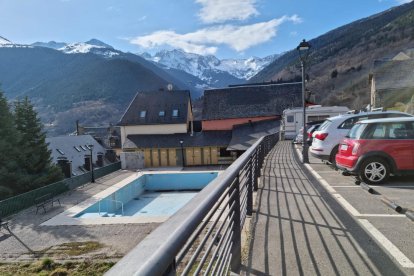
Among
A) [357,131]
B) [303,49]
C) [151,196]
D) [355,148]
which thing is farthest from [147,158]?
[355,148]

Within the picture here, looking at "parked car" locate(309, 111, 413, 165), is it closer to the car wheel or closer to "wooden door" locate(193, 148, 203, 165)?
the car wheel

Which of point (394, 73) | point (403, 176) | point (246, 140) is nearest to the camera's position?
point (403, 176)

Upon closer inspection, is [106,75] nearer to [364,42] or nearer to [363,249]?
[364,42]

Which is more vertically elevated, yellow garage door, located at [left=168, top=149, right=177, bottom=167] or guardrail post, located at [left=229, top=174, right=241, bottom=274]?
guardrail post, located at [left=229, top=174, right=241, bottom=274]

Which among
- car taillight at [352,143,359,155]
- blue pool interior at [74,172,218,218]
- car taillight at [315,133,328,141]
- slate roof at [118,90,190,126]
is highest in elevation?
slate roof at [118,90,190,126]

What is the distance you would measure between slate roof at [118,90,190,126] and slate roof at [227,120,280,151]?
801cm

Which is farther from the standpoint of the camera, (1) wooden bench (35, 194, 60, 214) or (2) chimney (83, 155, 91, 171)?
(2) chimney (83, 155, 91, 171)

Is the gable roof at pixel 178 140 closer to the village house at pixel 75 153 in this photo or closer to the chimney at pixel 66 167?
the village house at pixel 75 153

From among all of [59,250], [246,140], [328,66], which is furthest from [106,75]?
[59,250]

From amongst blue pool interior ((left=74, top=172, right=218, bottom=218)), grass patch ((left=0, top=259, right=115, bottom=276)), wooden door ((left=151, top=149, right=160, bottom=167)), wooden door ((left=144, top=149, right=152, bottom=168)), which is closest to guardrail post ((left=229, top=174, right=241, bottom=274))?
grass patch ((left=0, top=259, right=115, bottom=276))

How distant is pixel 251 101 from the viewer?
45469mm

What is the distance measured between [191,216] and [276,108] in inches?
1690

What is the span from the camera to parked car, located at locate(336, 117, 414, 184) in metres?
7.35

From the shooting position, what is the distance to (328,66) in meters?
118
